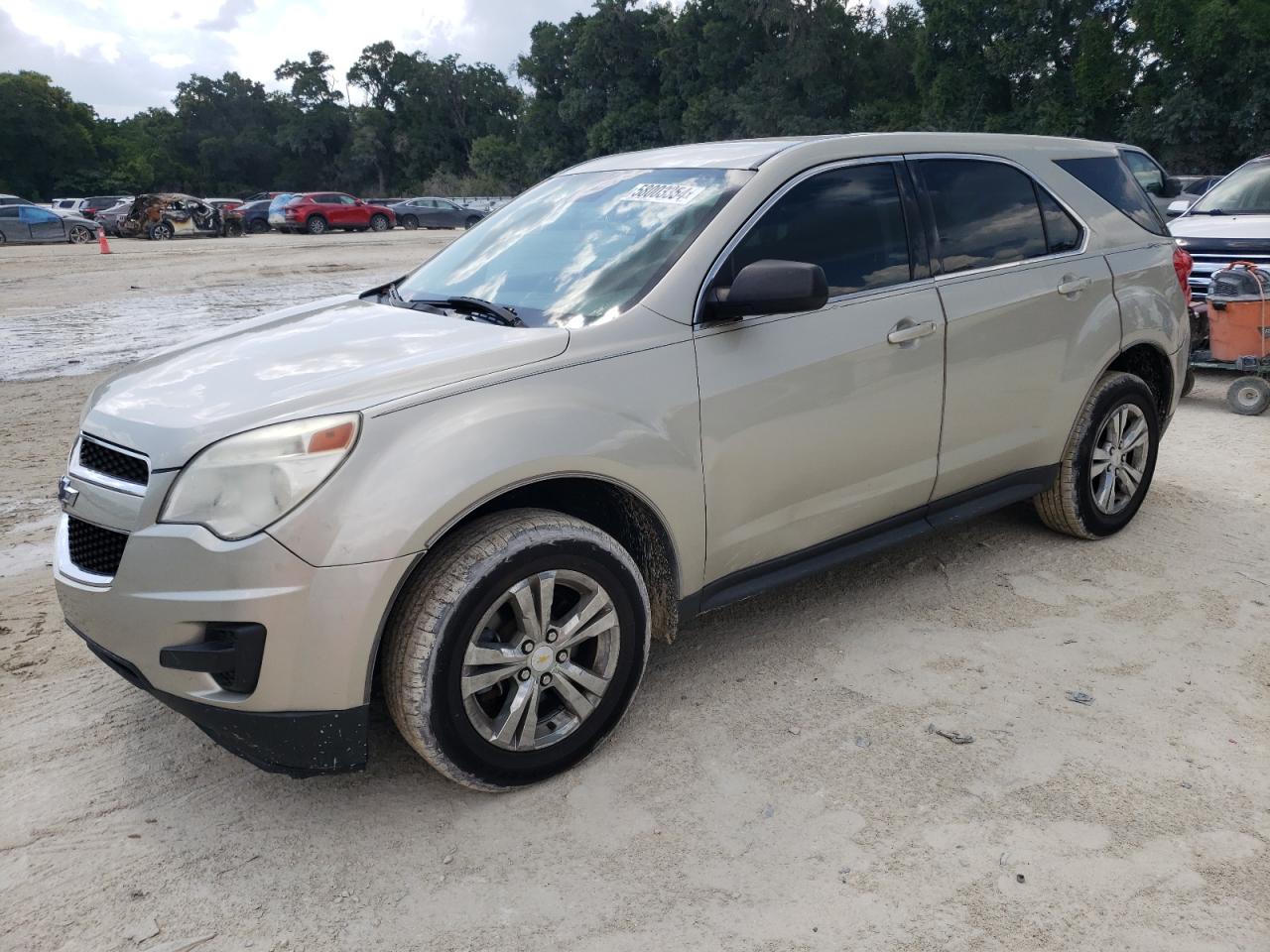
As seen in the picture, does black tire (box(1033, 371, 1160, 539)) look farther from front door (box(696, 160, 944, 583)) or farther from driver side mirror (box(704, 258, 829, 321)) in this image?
driver side mirror (box(704, 258, 829, 321))

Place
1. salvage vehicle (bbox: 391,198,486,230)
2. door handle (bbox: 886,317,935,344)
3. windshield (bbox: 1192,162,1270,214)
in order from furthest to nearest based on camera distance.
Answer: salvage vehicle (bbox: 391,198,486,230)
windshield (bbox: 1192,162,1270,214)
door handle (bbox: 886,317,935,344)

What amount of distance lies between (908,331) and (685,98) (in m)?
58.0

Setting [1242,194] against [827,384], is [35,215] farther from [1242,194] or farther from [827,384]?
[827,384]

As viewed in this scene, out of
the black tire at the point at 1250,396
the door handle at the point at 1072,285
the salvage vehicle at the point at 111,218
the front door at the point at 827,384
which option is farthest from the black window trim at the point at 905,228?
the salvage vehicle at the point at 111,218

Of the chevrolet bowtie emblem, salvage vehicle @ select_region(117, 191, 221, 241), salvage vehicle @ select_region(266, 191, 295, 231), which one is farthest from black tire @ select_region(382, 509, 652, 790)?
salvage vehicle @ select_region(266, 191, 295, 231)

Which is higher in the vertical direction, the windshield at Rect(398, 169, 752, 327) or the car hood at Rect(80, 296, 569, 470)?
the windshield at Rect(398, 169, 752, 327)

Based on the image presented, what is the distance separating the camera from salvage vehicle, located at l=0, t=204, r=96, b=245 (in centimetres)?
3041

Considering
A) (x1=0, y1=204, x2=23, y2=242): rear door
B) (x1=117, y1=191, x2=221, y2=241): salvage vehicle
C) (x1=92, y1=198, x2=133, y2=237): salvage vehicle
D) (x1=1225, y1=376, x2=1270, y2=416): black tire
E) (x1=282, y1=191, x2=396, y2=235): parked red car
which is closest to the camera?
(x1=1225, y1=376, x2=1270, y2=416): black tire

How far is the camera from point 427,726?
8.98ft

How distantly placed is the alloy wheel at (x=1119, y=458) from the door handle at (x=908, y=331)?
1293 millimetres

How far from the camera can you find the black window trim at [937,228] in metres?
3.87

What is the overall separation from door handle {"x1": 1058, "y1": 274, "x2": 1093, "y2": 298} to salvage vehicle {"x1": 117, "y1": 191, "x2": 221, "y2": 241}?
32817mm

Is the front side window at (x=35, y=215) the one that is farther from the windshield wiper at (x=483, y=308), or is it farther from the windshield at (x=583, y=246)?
the windshield wiper at (x=483, y=308)

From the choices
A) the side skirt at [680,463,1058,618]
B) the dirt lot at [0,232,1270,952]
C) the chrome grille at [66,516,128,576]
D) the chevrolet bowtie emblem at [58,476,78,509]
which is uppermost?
the chevrolet bowtie emblem at [58,476,78,509]
